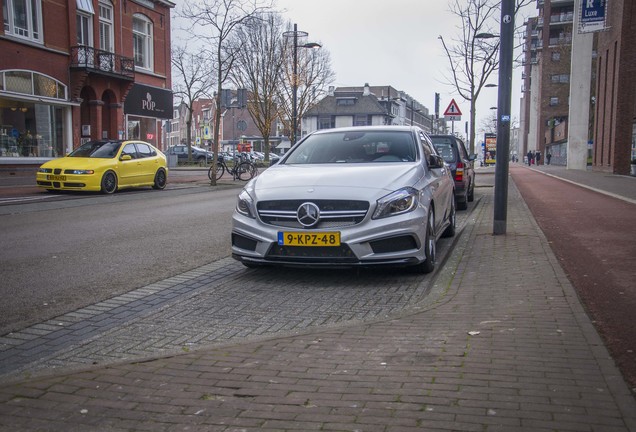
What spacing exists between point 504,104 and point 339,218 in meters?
4.21

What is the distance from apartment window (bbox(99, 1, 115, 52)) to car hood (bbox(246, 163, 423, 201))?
2374 centimetres

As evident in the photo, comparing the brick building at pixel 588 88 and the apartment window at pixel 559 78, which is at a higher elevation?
the apartment window at pixel 559 78

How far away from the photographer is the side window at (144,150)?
18.6 metres

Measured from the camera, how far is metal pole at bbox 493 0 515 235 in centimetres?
866

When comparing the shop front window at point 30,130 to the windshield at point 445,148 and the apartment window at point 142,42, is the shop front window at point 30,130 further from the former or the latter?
the windshield at point 445,148

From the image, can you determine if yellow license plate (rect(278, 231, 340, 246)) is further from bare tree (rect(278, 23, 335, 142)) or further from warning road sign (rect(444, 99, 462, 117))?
bare tree (rect(278, 23, 335, 142))

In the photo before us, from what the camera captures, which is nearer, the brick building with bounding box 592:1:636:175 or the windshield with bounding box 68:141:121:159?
the windshield with bounding box 68:141:121:159

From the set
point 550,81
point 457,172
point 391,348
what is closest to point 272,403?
point 391,348

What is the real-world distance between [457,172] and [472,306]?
8.43 meters

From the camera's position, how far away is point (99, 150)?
1744 centimetres

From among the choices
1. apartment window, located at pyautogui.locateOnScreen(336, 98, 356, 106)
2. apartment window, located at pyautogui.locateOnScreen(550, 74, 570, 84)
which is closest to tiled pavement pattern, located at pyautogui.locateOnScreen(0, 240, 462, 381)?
apartment window, located at pyautogui.locateOnScreen(550, 74, 570, 84)

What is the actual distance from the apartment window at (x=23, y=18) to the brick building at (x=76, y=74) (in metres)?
0.04

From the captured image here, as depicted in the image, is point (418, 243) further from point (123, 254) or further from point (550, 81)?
point (550, 81)

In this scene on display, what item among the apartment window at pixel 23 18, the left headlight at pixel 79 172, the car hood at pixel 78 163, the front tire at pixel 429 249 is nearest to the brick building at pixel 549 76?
the apartment window at pixel 23 18
